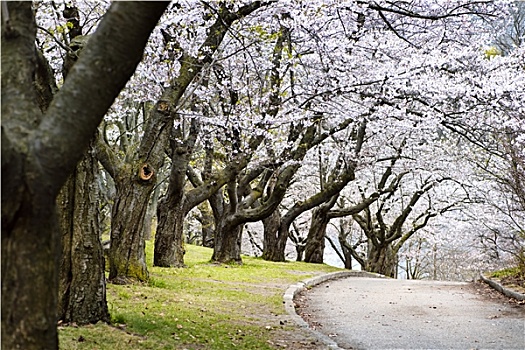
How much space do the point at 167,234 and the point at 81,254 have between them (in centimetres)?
716

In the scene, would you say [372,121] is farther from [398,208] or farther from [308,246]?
[398,208]

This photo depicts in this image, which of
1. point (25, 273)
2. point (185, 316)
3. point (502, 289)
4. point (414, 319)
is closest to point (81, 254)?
point (185, 316)

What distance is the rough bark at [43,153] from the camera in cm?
249

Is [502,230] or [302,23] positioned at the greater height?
[302,23]

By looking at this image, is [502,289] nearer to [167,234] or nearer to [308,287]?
[308,287]

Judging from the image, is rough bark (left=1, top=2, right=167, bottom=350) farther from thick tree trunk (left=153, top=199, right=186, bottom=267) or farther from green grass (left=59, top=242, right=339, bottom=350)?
thick tree trunk (left=153, top=199, right=186, bottom=267)

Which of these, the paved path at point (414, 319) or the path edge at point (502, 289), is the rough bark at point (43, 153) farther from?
the path edge at point (502, 289)

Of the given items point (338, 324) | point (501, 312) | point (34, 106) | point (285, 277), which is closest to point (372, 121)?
point (285, 277)

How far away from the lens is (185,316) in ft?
23.1

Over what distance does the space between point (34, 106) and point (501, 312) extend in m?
8.70

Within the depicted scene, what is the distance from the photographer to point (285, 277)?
14.1 meters

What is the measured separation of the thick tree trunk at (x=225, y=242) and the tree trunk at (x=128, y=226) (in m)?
7.09

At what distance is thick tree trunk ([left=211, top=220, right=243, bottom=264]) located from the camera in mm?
16172

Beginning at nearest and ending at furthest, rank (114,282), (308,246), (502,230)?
(114,282)
(502,230)
(308,246)
